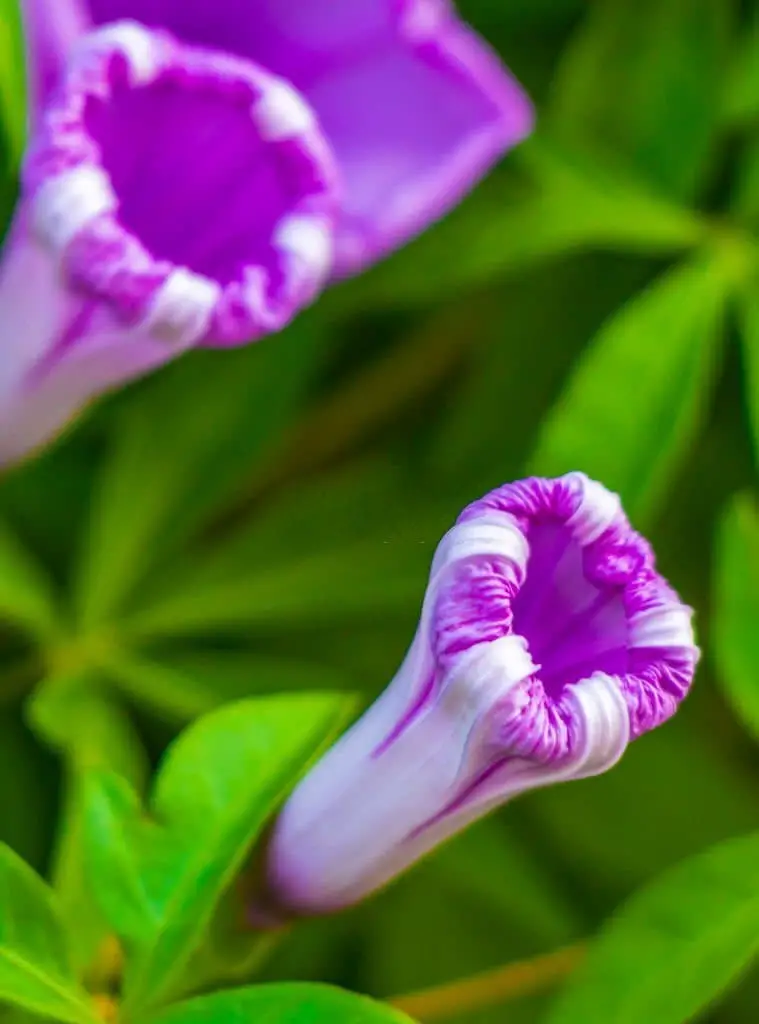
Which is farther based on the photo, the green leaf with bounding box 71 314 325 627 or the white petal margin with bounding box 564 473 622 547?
the green leaf with bounding box 71 314 325 627

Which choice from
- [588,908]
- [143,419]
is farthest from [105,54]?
[588,908]

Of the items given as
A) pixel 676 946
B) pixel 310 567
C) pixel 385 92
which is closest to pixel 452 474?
pixel 310 567

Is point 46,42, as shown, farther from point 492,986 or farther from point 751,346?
point 492,986

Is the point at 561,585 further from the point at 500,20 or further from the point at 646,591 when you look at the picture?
the point at 500,20

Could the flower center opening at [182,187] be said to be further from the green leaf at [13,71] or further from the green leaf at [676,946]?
the green leaf at [676,946]

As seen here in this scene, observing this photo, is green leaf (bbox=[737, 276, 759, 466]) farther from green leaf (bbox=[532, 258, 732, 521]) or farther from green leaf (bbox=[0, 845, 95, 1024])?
green leaf (bbox=[0, 845, 95, 1024])

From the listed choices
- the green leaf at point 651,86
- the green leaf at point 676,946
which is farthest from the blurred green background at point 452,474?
the green leaf at point 676,946

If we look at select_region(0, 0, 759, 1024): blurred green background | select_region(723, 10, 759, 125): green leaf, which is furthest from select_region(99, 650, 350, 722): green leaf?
select_region(723, 10, 759, 125): green leaf
